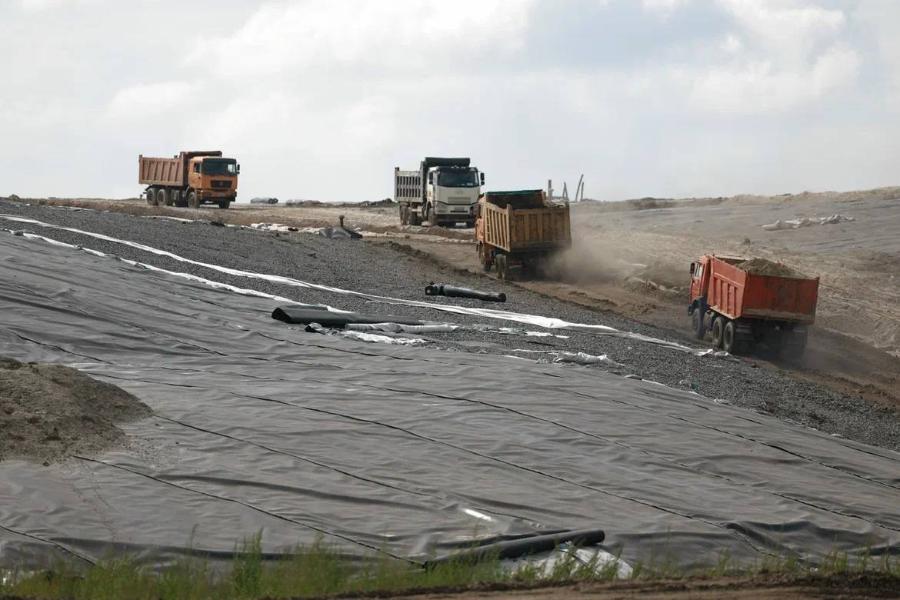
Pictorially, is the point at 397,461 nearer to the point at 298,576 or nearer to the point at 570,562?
the point at 570,562

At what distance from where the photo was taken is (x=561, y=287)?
32.1 m

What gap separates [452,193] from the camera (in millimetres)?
47594

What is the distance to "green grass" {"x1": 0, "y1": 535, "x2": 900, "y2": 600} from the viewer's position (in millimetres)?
6953

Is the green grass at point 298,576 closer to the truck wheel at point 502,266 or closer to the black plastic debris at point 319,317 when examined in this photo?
the black plastic debris at point 319,317

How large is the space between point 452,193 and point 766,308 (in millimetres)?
26498

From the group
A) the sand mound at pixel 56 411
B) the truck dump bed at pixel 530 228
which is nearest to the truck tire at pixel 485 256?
the truck dump bed at pixel 530 228

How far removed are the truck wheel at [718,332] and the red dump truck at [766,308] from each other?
2cm

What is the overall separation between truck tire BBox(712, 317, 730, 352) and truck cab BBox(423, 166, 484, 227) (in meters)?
24.2

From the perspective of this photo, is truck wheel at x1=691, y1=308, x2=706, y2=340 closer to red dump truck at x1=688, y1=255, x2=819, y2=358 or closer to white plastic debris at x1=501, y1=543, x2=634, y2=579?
red dump truck at x1=688, y1=255, x2=819, y2=358

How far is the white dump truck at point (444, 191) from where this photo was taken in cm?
4709

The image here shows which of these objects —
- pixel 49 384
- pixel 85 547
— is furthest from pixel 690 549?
pixel 49 384

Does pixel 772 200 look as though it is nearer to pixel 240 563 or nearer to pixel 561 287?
pixel 561 287

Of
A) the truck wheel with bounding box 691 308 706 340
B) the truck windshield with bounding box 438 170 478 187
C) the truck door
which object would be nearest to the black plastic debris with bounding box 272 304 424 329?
the truck wheel with bounding box 691 308 706 340

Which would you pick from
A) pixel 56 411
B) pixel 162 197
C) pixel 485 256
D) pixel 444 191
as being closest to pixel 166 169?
pixel 162 197
